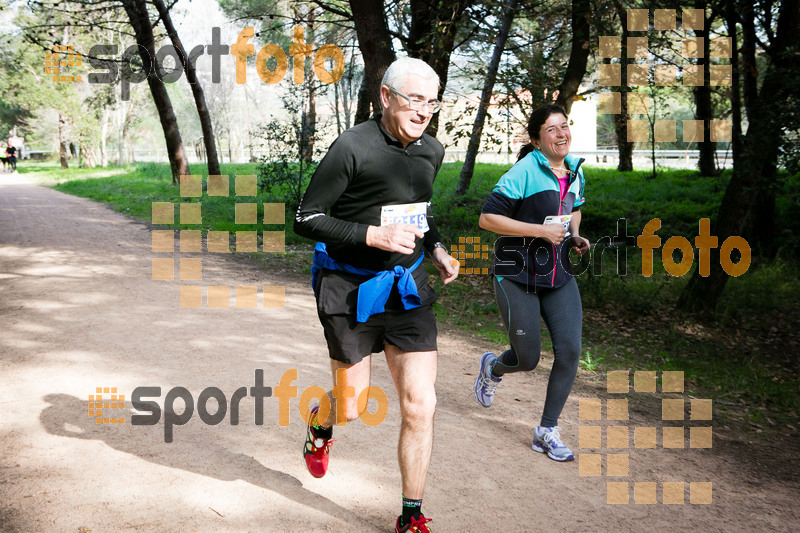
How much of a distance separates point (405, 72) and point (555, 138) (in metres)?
1.50

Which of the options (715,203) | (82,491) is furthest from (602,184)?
(82,491)

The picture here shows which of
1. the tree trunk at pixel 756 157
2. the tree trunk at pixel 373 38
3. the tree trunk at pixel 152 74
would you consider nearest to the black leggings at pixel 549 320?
the tree trunk at pixel 756 157

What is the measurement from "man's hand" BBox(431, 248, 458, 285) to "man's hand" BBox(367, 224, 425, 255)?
1.07ft

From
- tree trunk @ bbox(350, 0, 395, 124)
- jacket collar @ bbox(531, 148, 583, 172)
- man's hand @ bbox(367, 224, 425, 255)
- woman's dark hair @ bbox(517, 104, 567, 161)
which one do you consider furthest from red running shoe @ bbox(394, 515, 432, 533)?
tree trunk @ bbox(350, 0, 395, 124)

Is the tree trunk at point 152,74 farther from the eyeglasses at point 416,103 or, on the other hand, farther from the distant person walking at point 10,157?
the distant person walking at point 10,157

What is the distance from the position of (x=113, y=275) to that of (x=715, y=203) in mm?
12414

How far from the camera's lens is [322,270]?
3314mm

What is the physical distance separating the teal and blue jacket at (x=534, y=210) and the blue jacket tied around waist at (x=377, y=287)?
3.88 ft

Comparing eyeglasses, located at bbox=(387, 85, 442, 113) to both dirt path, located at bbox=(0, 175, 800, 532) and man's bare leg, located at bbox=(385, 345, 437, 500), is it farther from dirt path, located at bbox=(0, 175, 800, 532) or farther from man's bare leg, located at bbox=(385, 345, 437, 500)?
dirt path, located at bbox=(0, 175, 800, 532)

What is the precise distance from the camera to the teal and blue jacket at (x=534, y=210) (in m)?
4.23

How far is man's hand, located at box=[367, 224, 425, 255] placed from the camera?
293 cm

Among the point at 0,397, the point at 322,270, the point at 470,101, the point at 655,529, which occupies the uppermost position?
the point at 470,101

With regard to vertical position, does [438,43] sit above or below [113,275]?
above

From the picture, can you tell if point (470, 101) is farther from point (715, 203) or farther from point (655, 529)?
point (655, 529)
